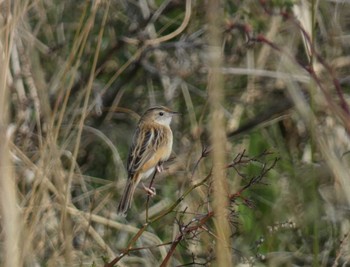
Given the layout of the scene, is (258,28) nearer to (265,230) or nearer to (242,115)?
(242,115)

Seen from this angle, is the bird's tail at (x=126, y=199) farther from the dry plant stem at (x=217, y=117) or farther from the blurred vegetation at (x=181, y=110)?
the dry plant stem at (x=217, y=117)

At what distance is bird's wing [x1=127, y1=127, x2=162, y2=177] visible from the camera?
182 inches

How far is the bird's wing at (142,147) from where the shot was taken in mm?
4613

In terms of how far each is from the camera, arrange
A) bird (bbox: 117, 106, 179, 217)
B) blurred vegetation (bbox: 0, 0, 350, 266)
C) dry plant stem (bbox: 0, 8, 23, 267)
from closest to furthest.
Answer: dry plant stem (bbox: 0, 8, 23, 267)
bird (bbox: 117, 106, 179, 217)
blurred vegetation (bbox: 0, 0, 350, 266)

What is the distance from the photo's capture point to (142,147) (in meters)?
4.74

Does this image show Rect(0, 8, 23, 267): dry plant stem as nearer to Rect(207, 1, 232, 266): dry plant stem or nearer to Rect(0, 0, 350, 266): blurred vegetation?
Rect(207, 1, 232, 266): dry plant stem

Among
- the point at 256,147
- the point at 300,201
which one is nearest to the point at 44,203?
the point at 300,201

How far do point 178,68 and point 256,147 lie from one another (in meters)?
0.86

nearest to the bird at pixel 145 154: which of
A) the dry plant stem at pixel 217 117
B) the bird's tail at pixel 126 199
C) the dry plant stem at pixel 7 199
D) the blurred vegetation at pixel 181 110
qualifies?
the bird's tail at pixel 126 199

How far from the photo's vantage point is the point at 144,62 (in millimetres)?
6523

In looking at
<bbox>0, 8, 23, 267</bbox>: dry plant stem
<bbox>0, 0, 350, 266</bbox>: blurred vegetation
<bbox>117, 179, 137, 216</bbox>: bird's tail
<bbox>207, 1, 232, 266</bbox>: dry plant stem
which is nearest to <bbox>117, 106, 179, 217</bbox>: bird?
<bbox>117, 179, 137, 216</bbox>: bird's tail

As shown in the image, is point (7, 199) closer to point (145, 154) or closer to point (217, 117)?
point (217, 117)

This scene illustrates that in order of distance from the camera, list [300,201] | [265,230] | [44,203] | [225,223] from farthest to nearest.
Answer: [265,230] < [300,201] < [44,203] < [225,223]

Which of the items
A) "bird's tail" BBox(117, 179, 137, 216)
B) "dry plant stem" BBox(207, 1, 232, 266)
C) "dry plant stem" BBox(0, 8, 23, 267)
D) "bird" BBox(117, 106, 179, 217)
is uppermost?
"dry plant stem" BBox(207, 1, 232, 266)
